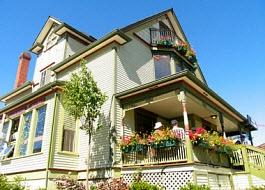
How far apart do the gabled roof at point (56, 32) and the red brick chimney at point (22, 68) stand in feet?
9.69

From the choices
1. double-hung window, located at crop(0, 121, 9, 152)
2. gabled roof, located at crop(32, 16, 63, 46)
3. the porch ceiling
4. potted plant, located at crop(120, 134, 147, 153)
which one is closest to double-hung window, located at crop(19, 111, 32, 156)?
double-hung window, located at crop(0, 121, 9, 152)

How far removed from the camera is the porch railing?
1022 cm

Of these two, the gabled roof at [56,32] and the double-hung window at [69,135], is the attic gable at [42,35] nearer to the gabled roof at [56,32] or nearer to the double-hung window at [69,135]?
the gabled roof at [56,32]

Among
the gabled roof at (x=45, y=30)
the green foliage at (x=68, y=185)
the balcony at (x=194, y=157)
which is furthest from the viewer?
the gabled roof at (x=45, y=30)

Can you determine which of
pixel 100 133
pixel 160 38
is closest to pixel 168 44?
pixel 160 38

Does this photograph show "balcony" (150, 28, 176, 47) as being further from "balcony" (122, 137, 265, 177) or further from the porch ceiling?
"balcony" (122, 137, 265, 177)

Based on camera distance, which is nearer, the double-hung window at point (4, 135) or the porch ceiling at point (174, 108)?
the porch ceiling at point (174, 108)

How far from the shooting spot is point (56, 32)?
19438 mm

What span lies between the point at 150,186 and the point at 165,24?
52.2 ft

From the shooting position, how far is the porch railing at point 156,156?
402 inches

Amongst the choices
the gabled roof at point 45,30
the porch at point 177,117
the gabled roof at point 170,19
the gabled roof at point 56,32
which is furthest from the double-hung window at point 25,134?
the gabled roof at point 45,30

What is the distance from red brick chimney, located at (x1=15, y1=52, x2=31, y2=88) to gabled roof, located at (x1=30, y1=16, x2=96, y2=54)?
2953 millimetres

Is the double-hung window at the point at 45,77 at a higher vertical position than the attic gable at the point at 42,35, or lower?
lower

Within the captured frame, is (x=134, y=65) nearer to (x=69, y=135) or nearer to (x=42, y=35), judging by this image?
(x=69, y=135)
